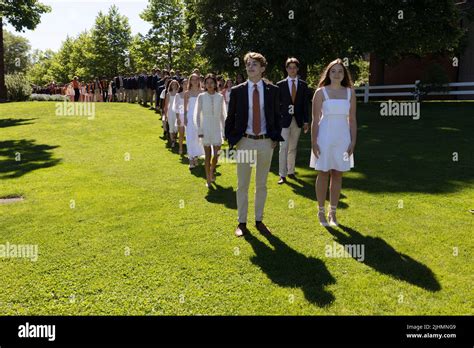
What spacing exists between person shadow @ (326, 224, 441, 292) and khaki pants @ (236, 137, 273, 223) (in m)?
1.21

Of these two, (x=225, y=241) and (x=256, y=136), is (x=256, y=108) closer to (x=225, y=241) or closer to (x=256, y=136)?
(x=256, y=136)

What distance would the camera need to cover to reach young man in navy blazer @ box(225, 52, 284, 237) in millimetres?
5836

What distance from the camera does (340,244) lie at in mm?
5676

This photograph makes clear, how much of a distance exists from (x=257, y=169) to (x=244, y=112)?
887 millimetres

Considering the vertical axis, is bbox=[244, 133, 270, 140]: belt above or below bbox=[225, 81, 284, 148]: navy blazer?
below

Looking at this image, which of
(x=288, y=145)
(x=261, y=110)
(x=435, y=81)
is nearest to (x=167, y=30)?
(x=435, y=81)

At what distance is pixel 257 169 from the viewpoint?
20.1 feet

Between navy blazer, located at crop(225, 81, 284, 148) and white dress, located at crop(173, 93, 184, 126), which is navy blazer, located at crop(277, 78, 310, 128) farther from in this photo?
white dress, located at crop(173, 93, 184, 126)

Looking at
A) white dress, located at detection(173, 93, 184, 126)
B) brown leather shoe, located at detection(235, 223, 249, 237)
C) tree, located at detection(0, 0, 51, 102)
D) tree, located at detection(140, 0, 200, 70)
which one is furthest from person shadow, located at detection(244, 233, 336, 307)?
tree, located at detection(140, 0, 200, 70)

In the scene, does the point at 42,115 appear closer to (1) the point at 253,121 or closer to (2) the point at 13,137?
(2) the point at 13,137

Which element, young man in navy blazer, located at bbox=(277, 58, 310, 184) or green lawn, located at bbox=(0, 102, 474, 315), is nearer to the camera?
green lawn, located at bbox=(0, 102, 474, 315)
